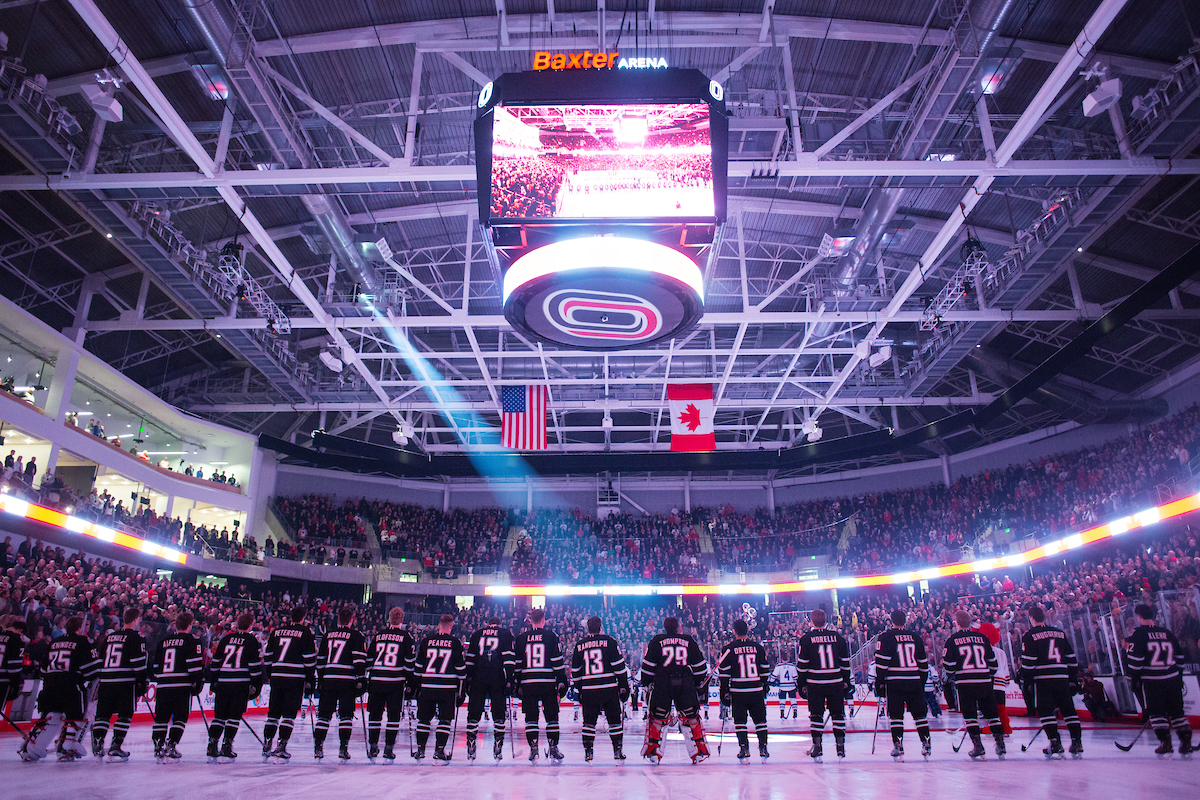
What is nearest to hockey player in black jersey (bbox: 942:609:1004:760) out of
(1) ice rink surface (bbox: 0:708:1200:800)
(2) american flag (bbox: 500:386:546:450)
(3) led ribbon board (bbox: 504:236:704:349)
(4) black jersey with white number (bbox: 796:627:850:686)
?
(1) ice rink surface (bbox: 0:708:1200:800)

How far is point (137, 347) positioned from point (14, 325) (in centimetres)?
744

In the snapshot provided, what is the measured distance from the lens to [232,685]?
32.9ft

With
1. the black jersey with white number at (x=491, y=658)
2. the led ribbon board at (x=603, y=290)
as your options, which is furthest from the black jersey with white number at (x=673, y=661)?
the led ribbon board at (x=603, y=290)

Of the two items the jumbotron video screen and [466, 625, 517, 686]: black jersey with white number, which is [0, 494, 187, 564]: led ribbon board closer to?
[466, 625, 517, 686]: black jersey with white number

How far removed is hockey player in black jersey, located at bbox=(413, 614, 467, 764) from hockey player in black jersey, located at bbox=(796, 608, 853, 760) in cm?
524

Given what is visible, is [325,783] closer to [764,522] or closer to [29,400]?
[29,400]

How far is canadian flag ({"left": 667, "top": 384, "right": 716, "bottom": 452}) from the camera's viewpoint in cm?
2439

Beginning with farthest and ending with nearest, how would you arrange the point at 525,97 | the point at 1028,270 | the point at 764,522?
the point at 764,522 < the point at 1028,270 < the point at 525,97

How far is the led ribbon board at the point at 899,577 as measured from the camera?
77.0 ft

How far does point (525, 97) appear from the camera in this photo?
35.3 feet

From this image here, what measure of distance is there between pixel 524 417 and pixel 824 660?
1585 cm

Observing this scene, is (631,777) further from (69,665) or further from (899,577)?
(899,577)

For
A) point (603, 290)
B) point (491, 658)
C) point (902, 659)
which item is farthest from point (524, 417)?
point (902, 659)

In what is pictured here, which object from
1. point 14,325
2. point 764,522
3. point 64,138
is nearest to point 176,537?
point 14,325
